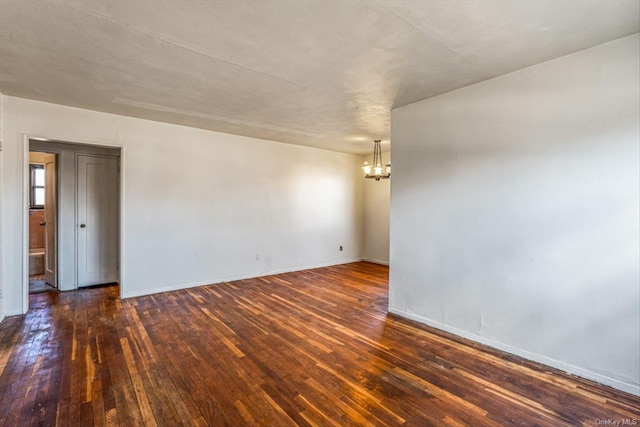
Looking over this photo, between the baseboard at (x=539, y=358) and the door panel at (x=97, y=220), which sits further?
the door panel at (x=97, y=220)

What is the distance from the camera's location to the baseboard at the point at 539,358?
2.24 metres

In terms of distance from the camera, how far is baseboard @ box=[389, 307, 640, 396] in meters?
2.24

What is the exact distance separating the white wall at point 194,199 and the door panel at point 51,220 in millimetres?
1314

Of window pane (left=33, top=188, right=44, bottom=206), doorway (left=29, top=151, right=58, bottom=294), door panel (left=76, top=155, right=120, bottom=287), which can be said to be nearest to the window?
window pane (left=33, top=188, right=44, bottom=206)

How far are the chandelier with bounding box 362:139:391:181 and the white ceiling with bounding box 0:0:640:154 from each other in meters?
1.54

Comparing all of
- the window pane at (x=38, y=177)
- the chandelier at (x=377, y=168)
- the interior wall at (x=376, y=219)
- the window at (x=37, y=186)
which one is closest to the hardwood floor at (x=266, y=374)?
the chandelier at (x=377, y=168)

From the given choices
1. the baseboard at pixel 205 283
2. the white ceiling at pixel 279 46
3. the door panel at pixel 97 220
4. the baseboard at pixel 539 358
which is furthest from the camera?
the door panel at pixel 97 220

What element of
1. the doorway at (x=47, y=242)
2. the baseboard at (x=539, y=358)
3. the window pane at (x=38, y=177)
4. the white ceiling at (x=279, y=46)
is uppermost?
the white ceiling at (x=279, y=46)

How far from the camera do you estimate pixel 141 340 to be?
3021 mm

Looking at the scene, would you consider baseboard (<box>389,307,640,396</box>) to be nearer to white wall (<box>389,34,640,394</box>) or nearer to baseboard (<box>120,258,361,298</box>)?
white wall (<box>389,34,640,394</box>)

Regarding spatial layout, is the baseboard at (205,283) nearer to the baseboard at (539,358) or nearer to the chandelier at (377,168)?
the chandelier at (377,168)

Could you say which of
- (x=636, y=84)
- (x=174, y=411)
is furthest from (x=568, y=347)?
(x=174, y=411)

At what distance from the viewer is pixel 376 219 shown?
729 cm

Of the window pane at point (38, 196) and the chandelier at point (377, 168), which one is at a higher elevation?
the chandelier at point (377, 168)
